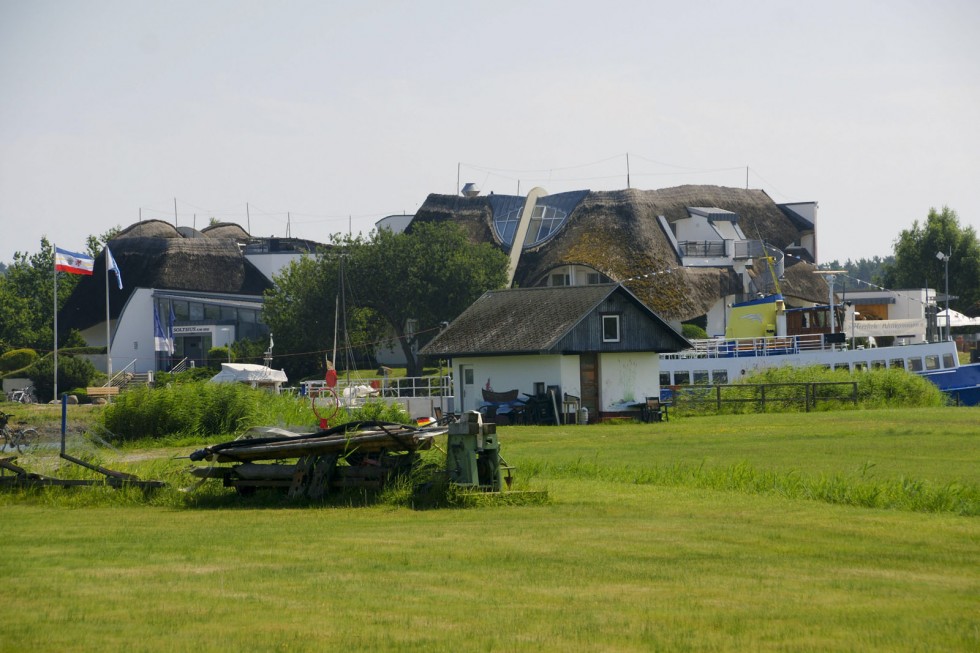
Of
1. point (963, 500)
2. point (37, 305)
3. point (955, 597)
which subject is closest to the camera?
point (955, 597)

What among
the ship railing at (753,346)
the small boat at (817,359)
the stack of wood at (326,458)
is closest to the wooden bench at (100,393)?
the small boat at (817,359)

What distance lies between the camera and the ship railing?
57438 millimetres

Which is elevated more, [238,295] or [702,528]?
[238,295]

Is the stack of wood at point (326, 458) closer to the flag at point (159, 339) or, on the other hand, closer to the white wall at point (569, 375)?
the white wall at point (569, 375)

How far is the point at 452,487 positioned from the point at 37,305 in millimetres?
88598

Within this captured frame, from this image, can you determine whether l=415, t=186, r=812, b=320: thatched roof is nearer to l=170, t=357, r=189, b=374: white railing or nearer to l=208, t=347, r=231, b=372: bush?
l=208, t=347, r=231, b=372: bush

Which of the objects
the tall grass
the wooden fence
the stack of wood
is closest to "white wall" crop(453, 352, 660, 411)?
the wooden fence

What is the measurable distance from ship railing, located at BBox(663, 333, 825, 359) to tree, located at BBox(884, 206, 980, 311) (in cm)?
4037

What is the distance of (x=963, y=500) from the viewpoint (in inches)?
594

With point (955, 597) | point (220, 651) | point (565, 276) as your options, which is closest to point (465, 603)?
point (220, 651)

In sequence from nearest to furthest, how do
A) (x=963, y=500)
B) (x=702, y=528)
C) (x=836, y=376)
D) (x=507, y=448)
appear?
1. (x=702, y=528)
2. (x=963, y=500)
3. (x=507, y=448)
4. (x=836, y=376)

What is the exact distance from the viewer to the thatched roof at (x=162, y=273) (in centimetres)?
8819

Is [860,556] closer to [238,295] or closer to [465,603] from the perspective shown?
[465,603]

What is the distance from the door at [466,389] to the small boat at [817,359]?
10453 mm
